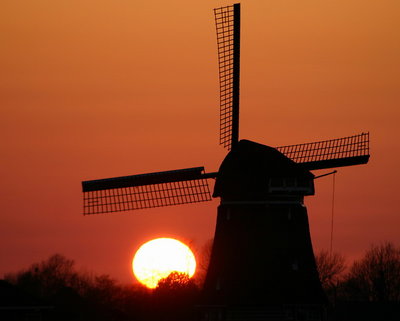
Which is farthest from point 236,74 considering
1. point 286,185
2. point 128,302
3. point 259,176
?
point 128,302

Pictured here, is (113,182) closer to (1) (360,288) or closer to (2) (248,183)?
(2) (248,183)

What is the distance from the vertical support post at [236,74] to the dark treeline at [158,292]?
852 centimetres

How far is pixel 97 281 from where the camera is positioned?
10962cm

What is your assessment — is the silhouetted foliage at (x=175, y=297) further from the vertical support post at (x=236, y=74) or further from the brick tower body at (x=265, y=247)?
the vertical support post at (x=236, y=74)

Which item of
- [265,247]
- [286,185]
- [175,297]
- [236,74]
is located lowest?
[265,247]

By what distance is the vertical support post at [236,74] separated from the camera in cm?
5462

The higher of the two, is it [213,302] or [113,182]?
[113,182]

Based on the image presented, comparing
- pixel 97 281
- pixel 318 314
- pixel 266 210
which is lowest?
pixel 318 314

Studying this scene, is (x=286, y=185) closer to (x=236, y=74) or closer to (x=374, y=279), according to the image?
(x=236, y=74)

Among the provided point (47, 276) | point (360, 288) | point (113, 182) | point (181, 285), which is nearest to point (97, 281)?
point (47, 276)

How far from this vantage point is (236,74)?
181 feet

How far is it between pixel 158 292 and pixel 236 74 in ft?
69.9

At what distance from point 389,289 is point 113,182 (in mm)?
50149

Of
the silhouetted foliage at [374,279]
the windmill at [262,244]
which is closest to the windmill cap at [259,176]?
the windmill at [262,244]
